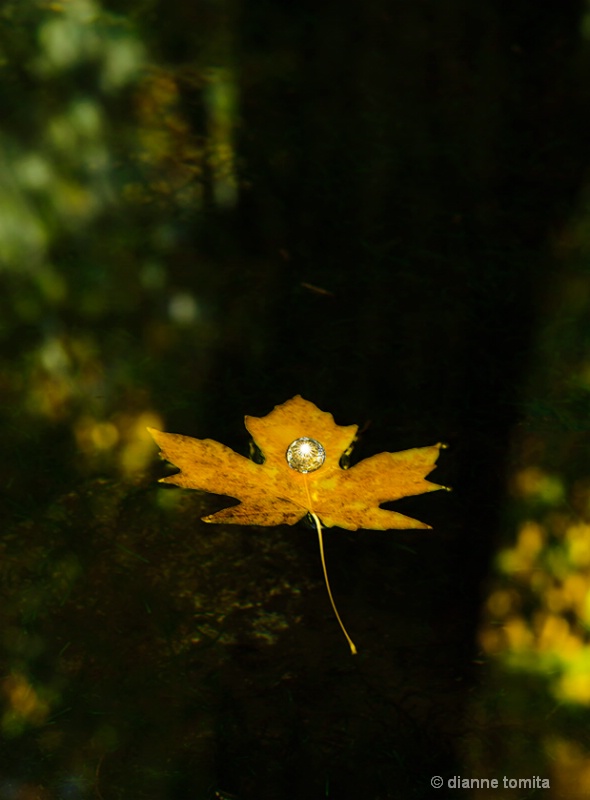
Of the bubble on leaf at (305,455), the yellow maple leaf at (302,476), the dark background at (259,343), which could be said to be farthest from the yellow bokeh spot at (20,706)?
the bubble on leaf at (305,455)

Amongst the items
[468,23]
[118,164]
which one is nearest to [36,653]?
[118,164]

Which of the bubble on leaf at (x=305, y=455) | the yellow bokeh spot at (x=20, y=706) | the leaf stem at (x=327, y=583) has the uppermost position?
the bubble on leaf at (x=305, y=455)

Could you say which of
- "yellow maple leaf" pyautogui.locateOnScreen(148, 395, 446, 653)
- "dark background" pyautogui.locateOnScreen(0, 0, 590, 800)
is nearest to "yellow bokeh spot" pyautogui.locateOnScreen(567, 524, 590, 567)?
"dark background" pyautogui.locateOnScreen(0, 0, 590, 800)

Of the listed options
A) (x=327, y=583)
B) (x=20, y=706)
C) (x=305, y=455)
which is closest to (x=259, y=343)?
(x=305, y=455)

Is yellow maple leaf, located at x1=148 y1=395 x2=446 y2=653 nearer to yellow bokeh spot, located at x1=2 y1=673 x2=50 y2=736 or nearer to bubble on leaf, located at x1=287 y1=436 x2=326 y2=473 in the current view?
bubble on leaf, located at x1=287 y1=436 x2=326 y2=473

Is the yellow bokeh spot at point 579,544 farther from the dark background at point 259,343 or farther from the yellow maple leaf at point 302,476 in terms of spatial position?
the yellow maple leaf at point 302,476
